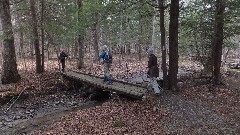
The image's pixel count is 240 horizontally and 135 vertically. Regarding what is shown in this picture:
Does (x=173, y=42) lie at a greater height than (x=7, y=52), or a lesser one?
greater

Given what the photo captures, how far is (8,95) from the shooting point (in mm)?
16234

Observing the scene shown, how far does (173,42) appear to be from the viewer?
1477 centimetres

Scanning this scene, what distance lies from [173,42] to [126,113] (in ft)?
15.4

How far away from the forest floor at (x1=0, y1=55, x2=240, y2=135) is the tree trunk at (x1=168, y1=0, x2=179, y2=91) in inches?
31.5

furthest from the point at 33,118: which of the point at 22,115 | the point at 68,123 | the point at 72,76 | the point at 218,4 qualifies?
the point at 218,4

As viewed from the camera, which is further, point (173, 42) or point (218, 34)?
point (218, 34)

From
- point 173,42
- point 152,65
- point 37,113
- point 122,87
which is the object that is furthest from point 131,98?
point 37,113

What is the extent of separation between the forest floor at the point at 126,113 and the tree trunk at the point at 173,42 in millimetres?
801

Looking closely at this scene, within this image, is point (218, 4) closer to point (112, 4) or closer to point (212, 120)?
point (112, 4)

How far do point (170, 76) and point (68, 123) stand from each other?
19.4ft

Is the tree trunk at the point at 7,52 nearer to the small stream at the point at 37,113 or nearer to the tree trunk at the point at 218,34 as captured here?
the small stream at the point at 37,113

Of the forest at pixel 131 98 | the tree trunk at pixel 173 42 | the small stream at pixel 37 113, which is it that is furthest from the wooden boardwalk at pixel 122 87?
the tree trunk at pixel 173 42

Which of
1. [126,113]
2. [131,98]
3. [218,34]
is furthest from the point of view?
[218,34]

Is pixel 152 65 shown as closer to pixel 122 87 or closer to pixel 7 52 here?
pixel 122 87
